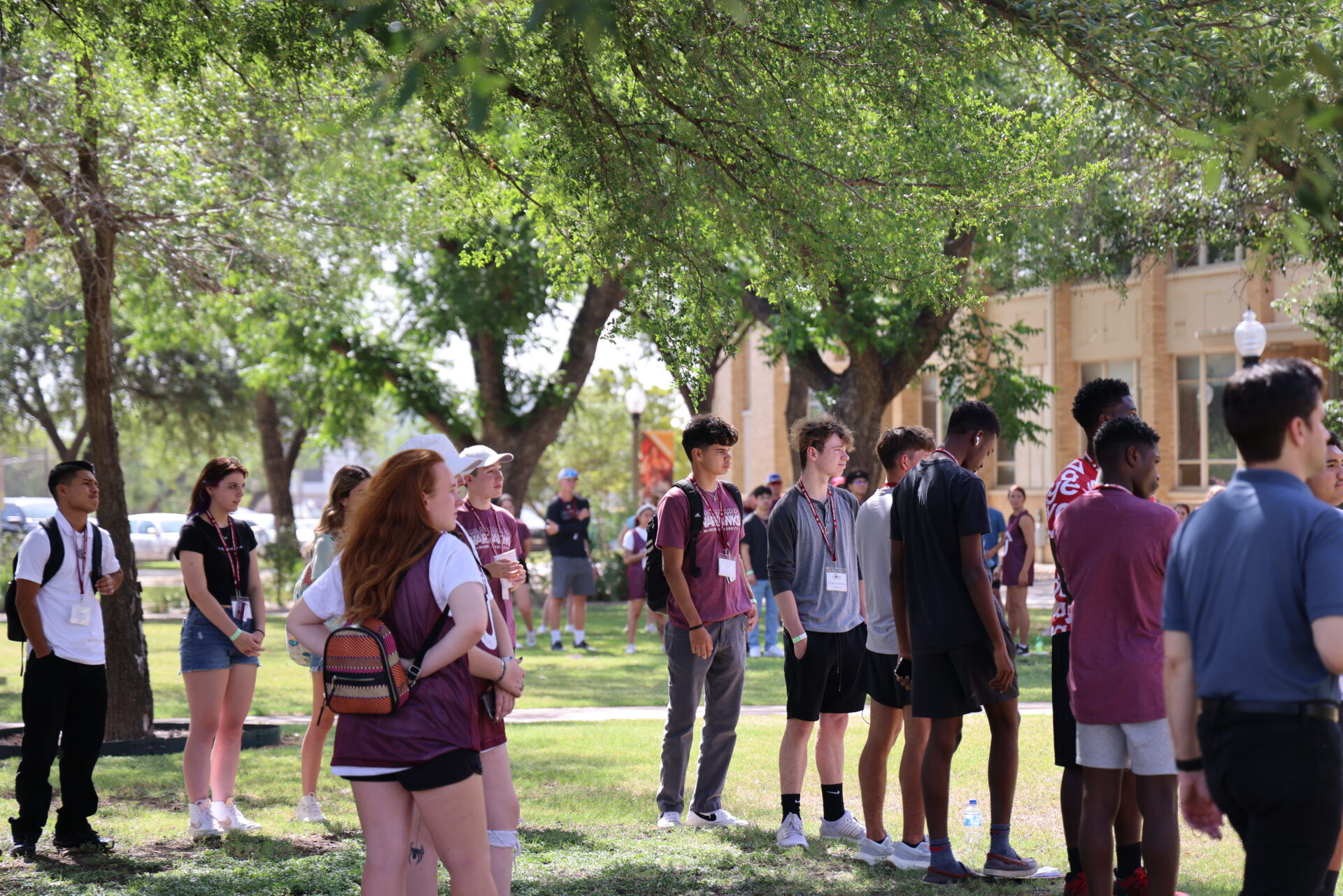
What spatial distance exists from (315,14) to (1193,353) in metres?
27.4

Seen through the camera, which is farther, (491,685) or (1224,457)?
(1224,457)

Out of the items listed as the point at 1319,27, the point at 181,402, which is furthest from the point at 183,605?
the point at 1319,27

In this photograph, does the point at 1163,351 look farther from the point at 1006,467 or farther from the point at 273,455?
the point at 273,455

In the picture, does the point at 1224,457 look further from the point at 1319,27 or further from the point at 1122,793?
the point at 1122,793

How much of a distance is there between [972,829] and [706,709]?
60.0 inches

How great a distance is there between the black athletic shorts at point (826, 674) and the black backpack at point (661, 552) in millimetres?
704

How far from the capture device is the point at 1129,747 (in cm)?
496

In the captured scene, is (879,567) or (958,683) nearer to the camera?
(958,683)

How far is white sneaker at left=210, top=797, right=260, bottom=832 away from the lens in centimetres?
712

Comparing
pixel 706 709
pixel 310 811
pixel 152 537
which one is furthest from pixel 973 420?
pixel 152 537

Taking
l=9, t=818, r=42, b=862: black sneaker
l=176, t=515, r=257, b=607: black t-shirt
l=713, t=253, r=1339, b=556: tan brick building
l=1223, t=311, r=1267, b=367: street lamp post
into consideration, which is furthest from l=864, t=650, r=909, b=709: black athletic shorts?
l=713, t=253, r=1339, b=556: tan brick building

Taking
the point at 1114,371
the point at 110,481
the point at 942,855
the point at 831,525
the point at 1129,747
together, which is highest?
the point at 1114,371

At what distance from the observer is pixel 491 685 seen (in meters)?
4.37

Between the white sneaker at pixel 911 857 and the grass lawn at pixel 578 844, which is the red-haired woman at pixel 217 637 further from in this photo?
the white sneaker at pixel 911 857
